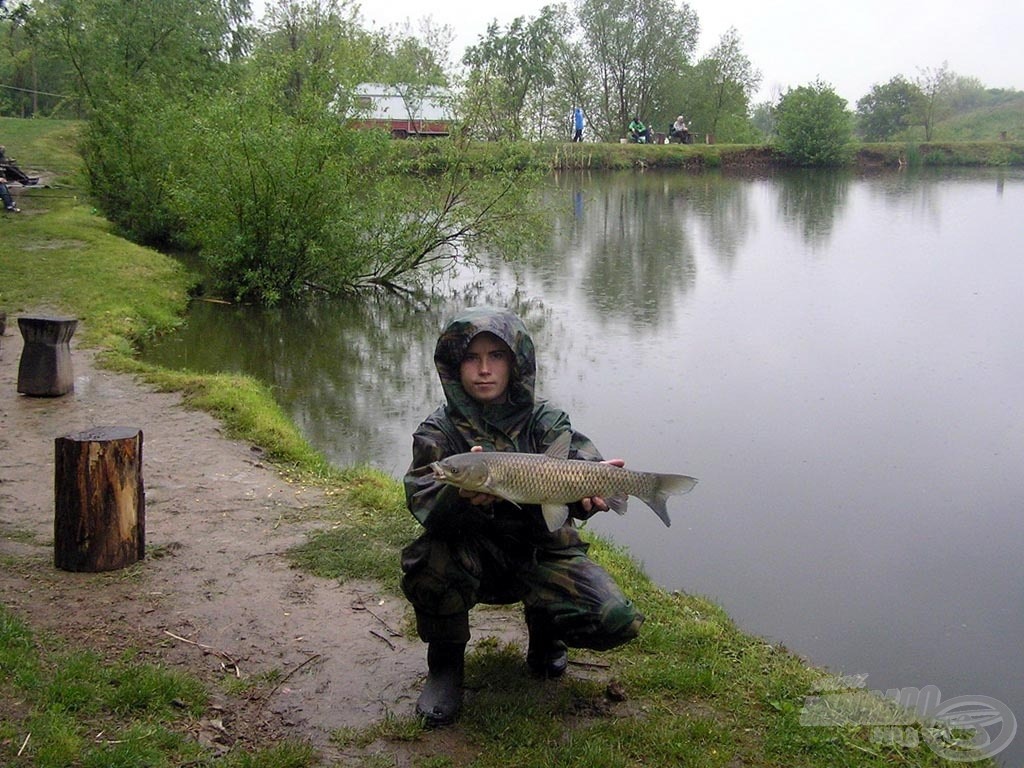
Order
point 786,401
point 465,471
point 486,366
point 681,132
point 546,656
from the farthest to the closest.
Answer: point 681,132
point 786,401
point 546,656
point 486,366
point 465,471

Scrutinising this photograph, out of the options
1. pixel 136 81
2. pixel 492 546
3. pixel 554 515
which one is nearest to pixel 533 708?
pixel 492 546

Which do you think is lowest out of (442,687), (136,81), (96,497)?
(442,687)

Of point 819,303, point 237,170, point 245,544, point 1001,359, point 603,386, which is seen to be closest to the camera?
point 245,544

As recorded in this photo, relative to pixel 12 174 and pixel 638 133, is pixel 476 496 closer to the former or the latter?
pixel 12 174

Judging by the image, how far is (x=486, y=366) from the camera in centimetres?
385

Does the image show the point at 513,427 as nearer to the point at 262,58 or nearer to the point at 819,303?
the point at 819,303

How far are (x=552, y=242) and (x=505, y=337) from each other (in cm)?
1871

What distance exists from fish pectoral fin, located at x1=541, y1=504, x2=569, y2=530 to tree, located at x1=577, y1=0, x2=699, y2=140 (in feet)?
207

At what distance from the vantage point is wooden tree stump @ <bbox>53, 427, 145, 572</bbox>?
507 cm

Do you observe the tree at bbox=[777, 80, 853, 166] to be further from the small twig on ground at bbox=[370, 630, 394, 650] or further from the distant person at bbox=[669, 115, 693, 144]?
the small twig on ground at bbox=[370, 630, 394, 650]

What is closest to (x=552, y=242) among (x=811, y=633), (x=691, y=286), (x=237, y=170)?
(x=691, y=286)

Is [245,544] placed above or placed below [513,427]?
below

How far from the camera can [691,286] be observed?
680 inches

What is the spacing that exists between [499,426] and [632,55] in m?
64.9
